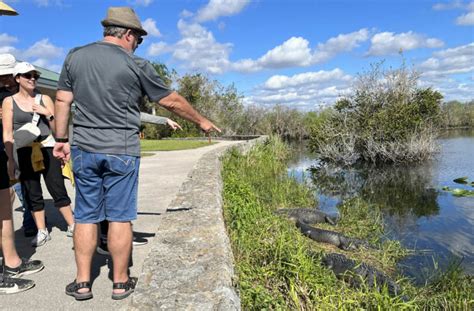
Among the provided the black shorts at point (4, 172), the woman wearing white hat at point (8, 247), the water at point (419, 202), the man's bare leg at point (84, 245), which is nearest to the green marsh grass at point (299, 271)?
the water at point (419, 202)

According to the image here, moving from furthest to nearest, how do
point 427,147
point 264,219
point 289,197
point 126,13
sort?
point 427,147 < point 289,197 < point 264,219 < point 126,13

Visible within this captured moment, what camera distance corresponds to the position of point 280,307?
3.19 metres

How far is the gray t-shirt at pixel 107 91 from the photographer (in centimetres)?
283

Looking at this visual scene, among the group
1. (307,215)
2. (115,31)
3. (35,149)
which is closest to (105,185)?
(115,31)

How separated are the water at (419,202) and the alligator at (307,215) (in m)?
1.45

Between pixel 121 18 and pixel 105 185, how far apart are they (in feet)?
4.31

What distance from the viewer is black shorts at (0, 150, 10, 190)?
329 cm

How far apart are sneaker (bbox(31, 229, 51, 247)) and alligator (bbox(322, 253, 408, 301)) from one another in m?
3.81

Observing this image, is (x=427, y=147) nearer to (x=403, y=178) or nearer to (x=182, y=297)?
(x=403, y=178)

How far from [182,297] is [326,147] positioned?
60.9 feet

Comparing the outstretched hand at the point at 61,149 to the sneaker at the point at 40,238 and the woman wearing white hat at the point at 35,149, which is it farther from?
the sneaker at the point at 40,238

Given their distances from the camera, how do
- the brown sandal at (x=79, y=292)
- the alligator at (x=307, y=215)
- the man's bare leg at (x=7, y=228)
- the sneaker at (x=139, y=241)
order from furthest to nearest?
the alligator at (x=307, y=215), the sneaker at (x=139, y=241), the man's bare leg at (x=7, y=228), the brown sandal at (x=79, y=292)

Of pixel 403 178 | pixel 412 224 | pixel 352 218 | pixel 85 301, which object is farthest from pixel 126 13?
pixel 403 178

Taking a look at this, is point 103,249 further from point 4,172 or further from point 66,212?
point 4,172
